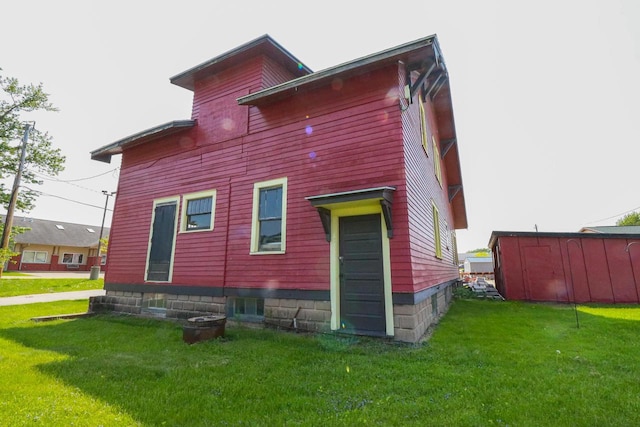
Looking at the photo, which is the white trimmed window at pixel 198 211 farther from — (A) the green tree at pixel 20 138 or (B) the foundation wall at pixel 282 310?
(A) the green tree at pixel 20 138

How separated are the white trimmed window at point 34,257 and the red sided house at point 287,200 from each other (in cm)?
3567

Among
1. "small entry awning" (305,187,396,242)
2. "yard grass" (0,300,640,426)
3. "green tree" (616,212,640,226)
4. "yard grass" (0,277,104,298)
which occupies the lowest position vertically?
"yard grass" (0,300,640,426)

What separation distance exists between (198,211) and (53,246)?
40.2 m

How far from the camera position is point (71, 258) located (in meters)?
38.8

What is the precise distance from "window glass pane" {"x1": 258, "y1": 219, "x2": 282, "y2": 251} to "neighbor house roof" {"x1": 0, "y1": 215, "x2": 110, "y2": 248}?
39.4 metres

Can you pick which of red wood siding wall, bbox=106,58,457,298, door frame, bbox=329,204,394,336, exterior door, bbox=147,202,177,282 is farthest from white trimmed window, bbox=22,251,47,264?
door frame, bbox=329,204,394,336

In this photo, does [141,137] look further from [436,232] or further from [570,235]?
[570,235]

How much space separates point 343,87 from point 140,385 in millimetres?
6570

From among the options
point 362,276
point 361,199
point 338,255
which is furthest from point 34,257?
point 361,199

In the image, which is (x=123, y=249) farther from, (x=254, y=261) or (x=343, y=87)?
(x=343, y=87)

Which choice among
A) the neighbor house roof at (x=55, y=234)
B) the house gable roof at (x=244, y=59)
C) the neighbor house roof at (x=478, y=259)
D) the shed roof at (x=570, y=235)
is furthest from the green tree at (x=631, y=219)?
the neighbor house roof at (x=55, y=234)

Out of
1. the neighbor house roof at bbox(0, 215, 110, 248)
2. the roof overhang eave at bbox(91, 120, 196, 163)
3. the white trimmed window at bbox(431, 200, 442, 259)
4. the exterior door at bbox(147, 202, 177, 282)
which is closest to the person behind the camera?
the exterior door at bbox(147, 202, 177, 282)

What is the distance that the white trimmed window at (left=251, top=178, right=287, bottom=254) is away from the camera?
7.23m

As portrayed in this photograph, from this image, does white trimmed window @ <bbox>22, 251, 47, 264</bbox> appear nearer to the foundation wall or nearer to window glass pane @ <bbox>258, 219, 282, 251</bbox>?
the foundation wall
